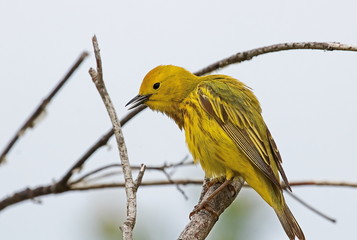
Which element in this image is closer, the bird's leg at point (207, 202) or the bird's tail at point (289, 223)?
the bird's leg at point (207, 202)

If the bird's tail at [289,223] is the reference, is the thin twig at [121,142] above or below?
above

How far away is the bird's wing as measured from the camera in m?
4.73

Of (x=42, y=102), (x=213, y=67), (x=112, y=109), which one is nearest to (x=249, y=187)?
(x=213, y=67)

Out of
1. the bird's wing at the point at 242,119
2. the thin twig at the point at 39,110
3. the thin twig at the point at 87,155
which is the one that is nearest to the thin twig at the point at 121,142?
the thin twig at the point at 39,110

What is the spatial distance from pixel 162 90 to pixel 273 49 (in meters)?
1.76

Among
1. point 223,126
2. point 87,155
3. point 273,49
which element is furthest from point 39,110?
point 273,49

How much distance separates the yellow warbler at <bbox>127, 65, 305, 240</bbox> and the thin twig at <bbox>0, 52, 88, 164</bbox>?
1.25 m

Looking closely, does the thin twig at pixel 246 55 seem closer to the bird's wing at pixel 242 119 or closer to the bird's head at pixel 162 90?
the bird's wing at pixel 242 119

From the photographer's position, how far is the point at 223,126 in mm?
4961

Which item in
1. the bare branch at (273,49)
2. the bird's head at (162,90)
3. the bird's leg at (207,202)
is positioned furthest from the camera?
the bird's head at (162,90)

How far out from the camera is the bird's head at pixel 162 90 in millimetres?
5527

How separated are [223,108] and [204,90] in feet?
1.01

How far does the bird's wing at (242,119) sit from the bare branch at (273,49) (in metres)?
0.32

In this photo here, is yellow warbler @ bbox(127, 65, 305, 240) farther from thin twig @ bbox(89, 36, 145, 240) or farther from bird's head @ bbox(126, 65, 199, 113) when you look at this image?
thin twig @ bbox(89, 36, 145, 240)
